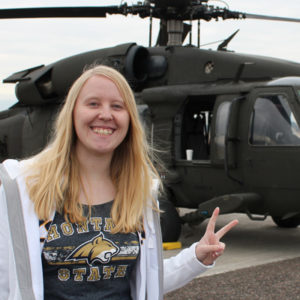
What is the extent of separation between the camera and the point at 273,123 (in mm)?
7219

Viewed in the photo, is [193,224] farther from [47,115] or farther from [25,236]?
[25,236]

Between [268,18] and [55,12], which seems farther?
[268,18]

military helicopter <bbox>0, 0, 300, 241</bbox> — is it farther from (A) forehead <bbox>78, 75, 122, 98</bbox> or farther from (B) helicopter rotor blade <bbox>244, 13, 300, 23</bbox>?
(A) forehead <bbox>78, 75, 122, 98</bbox>

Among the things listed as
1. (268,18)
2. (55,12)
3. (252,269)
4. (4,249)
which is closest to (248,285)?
(252,269)

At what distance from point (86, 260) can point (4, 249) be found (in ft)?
0.88

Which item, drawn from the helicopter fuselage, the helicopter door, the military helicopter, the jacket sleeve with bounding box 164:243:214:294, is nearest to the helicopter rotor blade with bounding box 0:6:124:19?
the military helicopter

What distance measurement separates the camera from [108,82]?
2029mm

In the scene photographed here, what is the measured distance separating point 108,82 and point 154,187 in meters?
0.44

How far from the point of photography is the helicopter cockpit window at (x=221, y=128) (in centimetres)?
761

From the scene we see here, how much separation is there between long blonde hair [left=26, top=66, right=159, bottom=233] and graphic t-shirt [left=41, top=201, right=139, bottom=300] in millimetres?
41

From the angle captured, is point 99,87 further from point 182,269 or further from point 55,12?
point 55,12

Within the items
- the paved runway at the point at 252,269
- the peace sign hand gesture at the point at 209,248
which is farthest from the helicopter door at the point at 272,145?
the peace sign hand gesture at the point at 209,248

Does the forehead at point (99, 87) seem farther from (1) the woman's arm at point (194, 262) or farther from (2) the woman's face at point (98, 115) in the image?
(1) the woman's arm at point (194, 262)

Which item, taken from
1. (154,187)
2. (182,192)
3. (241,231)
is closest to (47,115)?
(182,192)
